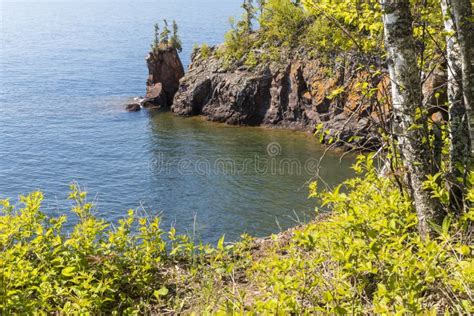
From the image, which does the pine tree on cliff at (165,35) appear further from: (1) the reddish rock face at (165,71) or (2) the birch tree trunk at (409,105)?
(2) the birch tree trunk at (409,105)

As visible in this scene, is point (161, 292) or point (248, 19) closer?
point (161, 292)

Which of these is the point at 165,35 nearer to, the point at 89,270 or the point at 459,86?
the point at 89,270

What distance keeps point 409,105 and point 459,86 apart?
0.85 metres

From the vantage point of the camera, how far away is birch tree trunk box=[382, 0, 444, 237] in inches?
278

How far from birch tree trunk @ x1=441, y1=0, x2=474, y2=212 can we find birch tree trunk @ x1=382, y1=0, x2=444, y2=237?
38 centimetres

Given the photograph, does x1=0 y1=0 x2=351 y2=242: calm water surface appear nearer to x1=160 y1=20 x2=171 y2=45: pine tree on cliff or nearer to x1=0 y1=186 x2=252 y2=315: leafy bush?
x1=0 y1=186 x2=252 y2=315: leafy bush

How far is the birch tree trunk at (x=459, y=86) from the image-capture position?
696 centimetres

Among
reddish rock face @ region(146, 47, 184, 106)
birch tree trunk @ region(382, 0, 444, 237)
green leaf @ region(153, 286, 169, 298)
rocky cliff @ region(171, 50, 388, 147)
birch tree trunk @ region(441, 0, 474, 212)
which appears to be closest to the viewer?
birch tree trunk @ region(441, 0, 474, 212)

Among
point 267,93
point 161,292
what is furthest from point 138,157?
point 161,292

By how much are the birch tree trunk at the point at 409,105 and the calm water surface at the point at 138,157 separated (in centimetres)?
559

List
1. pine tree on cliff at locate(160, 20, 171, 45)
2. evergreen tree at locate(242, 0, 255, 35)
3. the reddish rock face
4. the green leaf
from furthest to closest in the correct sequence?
pine tree on cliff at locate(160, 20, 171, 45)
the reddish rock face
evergreen tree at locate(242, 0, 255, 35)
the green leaf

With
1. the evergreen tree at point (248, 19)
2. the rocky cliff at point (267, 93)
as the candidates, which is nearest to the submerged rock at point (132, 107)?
the rocky cliff at point (267, 93)

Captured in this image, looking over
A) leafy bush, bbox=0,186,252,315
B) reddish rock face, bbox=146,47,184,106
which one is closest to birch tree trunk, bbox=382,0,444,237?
Answer: leafy bush, bbox=0,186,252,315

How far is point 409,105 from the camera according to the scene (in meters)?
7.27
